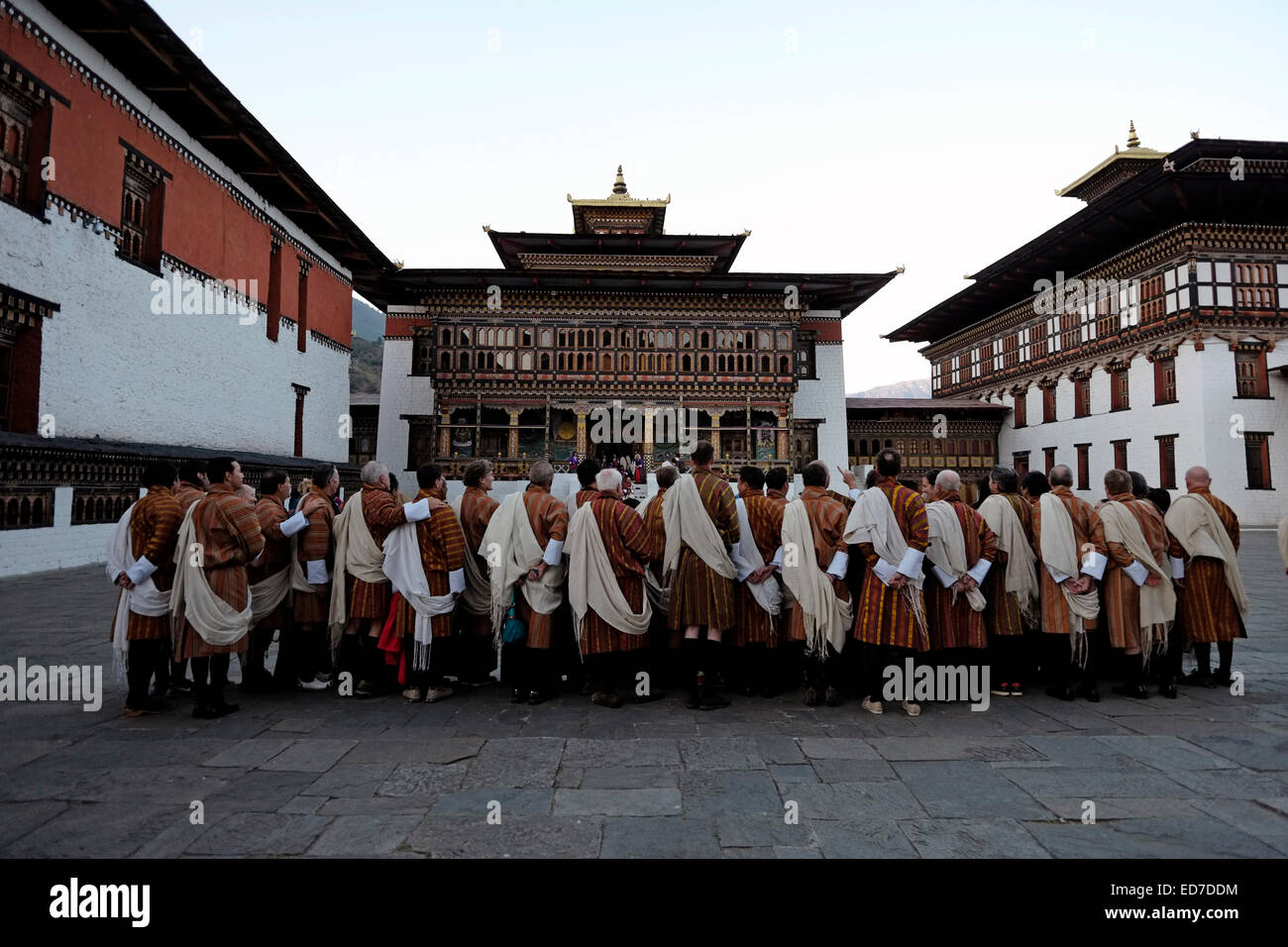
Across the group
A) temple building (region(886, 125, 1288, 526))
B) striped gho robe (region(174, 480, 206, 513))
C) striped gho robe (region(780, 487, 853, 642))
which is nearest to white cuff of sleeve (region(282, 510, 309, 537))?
striped gho robe (region(174, 480, 206, 513))

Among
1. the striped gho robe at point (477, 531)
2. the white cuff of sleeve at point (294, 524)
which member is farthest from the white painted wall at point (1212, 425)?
the white cuff of sleeve at point (294, 524)

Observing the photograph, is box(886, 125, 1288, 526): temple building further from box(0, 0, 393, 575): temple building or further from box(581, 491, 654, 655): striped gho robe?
box(0, 0, 393, 575): temple building

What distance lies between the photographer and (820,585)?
16.3ft

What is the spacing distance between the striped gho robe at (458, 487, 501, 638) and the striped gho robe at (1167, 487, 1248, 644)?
5.83 m

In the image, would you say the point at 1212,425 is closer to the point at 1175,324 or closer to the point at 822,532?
the point at 1175,324

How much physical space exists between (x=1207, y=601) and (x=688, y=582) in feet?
14.3

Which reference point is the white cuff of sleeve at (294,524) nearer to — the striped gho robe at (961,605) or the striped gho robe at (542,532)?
the striped gho robe at (542,532)

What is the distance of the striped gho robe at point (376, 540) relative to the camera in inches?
202

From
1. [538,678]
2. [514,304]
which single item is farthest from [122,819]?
[514,304]

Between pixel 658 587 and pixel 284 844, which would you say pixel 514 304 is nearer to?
pixel 658 587

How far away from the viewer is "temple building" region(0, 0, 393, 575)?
1112 cm

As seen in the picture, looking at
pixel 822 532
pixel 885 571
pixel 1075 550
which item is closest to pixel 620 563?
pixel 822 532

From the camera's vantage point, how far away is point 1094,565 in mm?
5016

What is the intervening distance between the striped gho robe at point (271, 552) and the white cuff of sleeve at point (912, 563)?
4.77 metres
